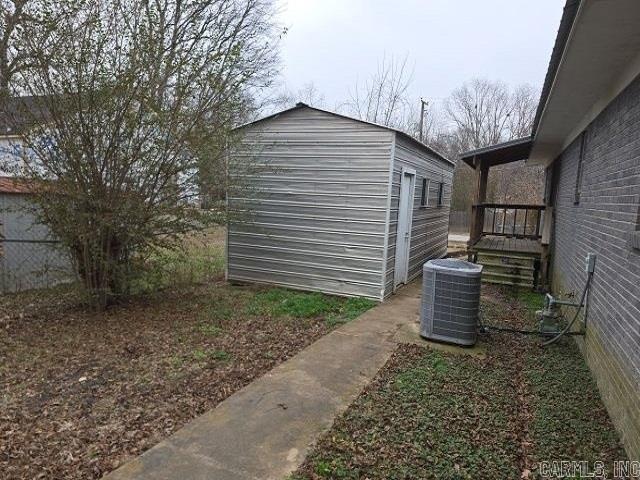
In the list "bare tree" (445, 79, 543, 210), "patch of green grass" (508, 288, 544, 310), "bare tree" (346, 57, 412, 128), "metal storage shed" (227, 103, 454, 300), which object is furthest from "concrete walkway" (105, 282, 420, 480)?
"bare tree" (445, 79, 543, 210)

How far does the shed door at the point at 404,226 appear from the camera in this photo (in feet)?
24.2

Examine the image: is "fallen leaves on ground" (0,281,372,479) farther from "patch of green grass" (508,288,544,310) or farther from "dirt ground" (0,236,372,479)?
"patch of green grass" (508,288,544,310)

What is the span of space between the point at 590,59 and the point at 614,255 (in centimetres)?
160

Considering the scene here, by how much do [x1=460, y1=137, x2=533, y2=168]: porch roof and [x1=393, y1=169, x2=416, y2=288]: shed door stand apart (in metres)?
1.57

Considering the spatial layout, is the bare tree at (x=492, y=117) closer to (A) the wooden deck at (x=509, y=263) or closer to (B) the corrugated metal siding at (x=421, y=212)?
(B) the corrugated metal siding at (x=421, y=212)

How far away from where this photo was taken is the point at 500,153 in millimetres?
9078

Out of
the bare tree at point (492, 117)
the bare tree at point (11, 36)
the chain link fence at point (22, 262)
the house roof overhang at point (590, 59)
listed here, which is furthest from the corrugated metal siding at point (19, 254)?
the bare tree at point (492, 117)

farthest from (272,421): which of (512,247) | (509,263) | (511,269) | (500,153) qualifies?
(500,153)

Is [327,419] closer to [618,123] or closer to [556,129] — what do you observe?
[618,123]

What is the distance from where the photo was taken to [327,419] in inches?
121

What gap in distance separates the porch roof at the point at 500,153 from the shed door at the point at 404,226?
1.57 metres

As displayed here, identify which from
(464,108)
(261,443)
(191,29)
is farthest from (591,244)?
(464,108)

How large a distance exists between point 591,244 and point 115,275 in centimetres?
563

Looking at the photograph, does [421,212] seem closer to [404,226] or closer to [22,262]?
[404,226]
